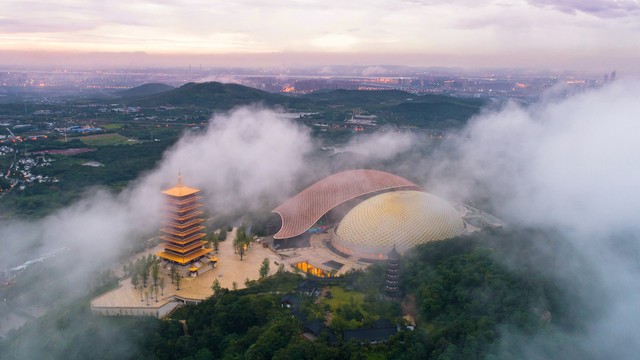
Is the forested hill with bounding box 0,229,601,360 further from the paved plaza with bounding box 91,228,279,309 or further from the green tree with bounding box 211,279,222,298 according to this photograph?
the paved plaza with bounding box 91,228,279,309

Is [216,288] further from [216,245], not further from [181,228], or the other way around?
[216,245]

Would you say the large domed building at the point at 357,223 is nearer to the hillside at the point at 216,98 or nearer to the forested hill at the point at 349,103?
the forested hill at the point at 349,103

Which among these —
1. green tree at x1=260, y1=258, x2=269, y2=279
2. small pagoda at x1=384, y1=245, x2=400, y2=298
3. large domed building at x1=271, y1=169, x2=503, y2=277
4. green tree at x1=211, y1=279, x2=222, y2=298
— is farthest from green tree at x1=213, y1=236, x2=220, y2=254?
small pagoda at x1=384, y1=245, x2=400, y2=298

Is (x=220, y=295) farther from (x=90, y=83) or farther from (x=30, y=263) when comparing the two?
(x=90, y=83)

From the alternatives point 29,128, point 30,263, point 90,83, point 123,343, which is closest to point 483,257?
point 123,343

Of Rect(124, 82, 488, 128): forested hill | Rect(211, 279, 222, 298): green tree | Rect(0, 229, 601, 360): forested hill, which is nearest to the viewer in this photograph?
Rect(0, 229, 601, 360): forested hill

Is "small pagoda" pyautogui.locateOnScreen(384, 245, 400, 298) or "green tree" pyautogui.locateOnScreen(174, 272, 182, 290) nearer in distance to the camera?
"small pagoda" pyautogui.locateOnScreen(384, 245, 400, 298)
